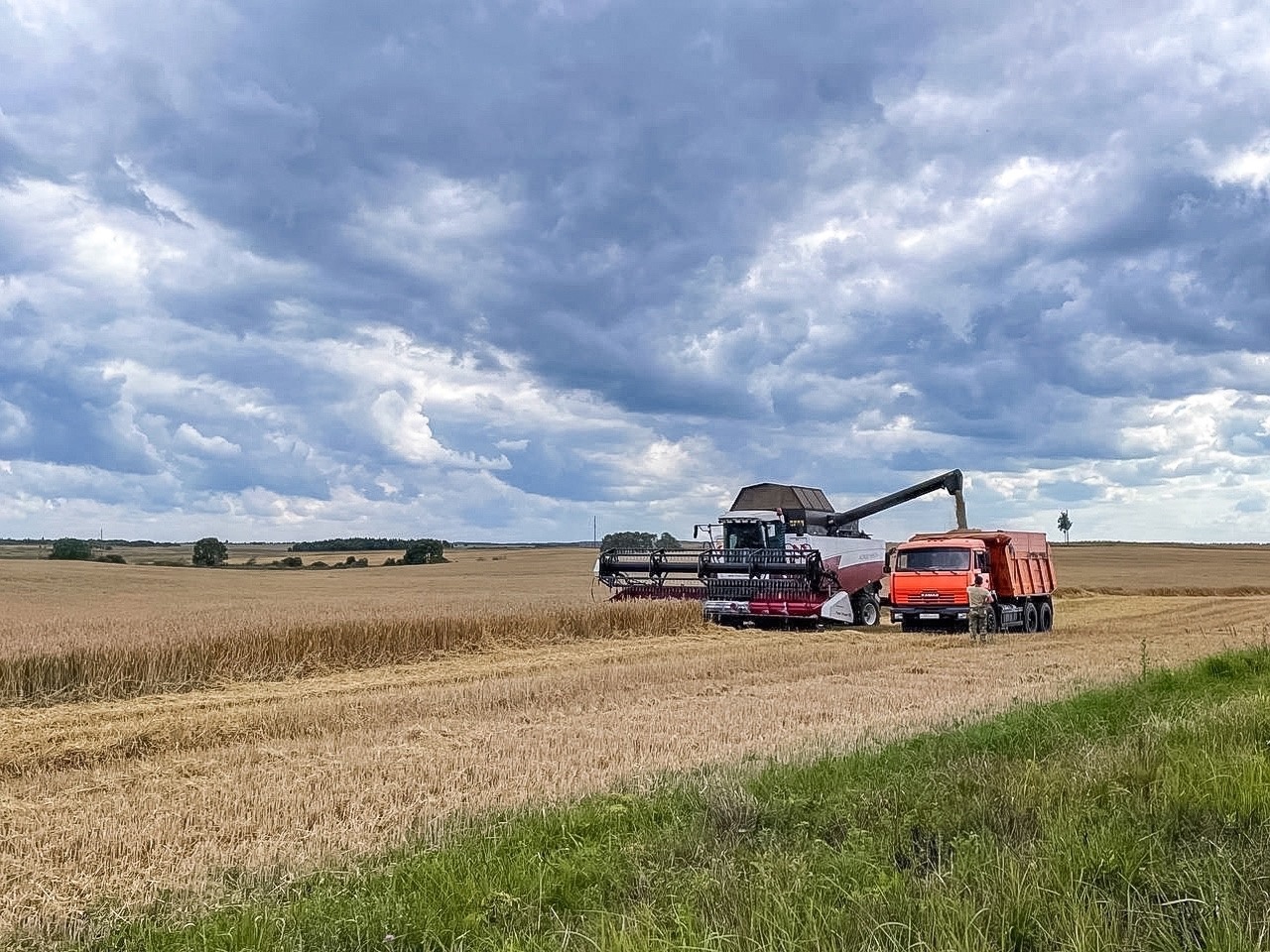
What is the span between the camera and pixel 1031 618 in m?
27.3

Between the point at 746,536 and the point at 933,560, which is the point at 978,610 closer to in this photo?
Answer: the point at 933,560

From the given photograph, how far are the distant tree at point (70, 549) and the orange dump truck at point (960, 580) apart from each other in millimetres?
57758

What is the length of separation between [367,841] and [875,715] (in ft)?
20.9

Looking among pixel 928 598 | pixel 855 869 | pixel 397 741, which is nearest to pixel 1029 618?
pixel 928 598

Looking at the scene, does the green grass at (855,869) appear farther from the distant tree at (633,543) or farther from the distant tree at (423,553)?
the distant tree at (423,553)

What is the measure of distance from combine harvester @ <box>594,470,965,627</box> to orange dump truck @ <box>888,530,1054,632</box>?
3.63 ft

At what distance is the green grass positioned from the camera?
12.9 feet

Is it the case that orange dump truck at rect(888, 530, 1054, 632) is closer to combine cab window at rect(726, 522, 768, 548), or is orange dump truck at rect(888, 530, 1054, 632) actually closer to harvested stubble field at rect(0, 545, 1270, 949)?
harvested stubble field at rect(0, 545, 1270, 949)

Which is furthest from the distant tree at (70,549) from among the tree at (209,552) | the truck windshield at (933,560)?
the truck windshield at (933,560)

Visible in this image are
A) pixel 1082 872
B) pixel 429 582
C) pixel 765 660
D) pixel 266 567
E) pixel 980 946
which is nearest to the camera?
pixel 980 946

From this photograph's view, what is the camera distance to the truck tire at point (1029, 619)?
26906mm

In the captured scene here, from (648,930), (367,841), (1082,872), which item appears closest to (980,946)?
(1082,872)

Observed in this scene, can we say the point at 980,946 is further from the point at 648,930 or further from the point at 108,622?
the point at 108,622

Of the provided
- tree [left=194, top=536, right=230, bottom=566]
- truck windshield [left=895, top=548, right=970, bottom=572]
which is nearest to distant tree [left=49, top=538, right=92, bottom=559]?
tree [left=194, top=536, right=230, bottom=566]
